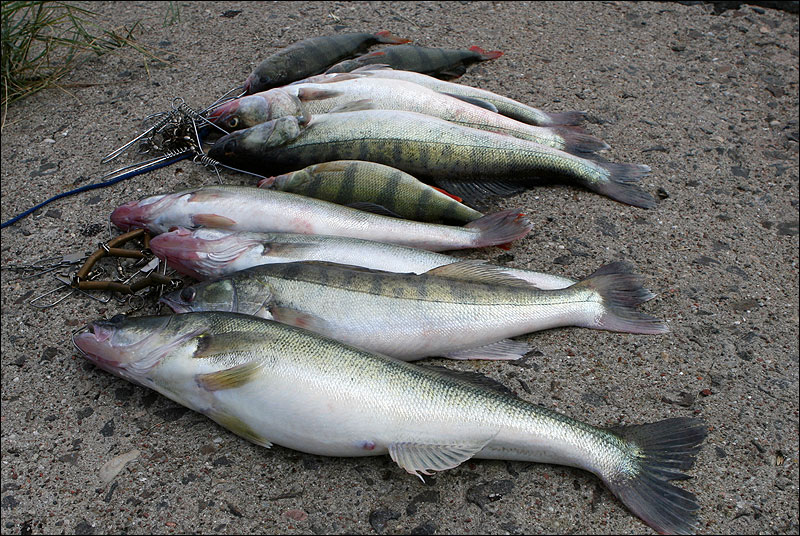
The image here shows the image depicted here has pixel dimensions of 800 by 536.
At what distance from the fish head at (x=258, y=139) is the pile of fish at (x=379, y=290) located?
0.01 meters

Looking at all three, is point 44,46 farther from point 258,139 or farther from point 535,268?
point 535,268

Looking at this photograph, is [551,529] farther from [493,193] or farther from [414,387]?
[493,193]

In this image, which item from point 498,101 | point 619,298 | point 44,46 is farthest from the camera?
point 44,46

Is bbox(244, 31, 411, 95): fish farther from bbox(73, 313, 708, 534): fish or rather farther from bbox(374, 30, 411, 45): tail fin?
bbox(73, 313, 708, 534): fish

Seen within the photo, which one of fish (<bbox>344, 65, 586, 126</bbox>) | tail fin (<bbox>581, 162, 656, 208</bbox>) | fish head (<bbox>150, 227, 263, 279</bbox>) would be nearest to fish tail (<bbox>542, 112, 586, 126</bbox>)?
fish (<bbox>344, 65, 586, 126</bbox>)

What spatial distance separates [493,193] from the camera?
13.7 ft

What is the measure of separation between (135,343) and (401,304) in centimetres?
122

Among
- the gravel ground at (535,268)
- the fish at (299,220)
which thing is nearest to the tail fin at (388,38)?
the gravel ground at (535,268)

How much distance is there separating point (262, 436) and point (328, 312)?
63 cm

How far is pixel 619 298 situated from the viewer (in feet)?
11.1

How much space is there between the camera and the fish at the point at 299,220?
362 centimetres

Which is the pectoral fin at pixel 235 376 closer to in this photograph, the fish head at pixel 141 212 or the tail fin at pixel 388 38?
the fish head at pixel 141 212

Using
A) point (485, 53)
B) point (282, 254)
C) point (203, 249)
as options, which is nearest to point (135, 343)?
point (203, 249)

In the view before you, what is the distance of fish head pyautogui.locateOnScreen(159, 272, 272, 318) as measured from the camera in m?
3.04
